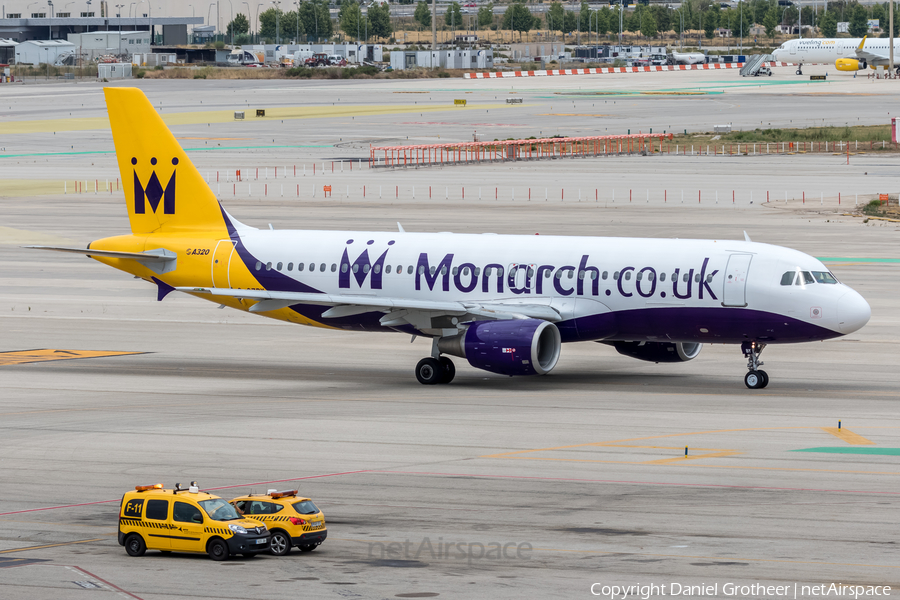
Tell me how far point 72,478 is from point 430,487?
7765 mm

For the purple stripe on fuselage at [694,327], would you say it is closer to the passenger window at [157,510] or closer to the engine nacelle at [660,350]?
the engine nacelle at [660,350]

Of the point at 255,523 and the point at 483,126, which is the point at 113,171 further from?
the point at 255,523

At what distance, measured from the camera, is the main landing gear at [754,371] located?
127 ft

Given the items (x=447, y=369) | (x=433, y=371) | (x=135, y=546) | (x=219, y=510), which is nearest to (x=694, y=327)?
(x=447, y=369)

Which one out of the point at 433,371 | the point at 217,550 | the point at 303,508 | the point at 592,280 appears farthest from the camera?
the point at 433,371

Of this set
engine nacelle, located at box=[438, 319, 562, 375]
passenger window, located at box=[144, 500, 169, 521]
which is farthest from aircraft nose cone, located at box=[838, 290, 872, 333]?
passenger window, located at box=[144, 500, 169, 521]

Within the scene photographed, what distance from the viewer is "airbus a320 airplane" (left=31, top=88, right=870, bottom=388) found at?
3762 cm

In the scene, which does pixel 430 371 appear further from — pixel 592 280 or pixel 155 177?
pixel 155 177

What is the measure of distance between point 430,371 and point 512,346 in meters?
3.70

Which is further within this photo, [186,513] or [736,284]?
[736,284]

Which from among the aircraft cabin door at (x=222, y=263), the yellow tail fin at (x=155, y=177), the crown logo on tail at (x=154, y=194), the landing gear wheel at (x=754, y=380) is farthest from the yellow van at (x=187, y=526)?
the crown logo on tail at (x=154, y=194)

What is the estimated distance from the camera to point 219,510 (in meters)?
22.1

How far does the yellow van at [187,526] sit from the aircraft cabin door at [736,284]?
19.5 metres

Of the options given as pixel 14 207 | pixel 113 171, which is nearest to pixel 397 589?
pixel 14 207
